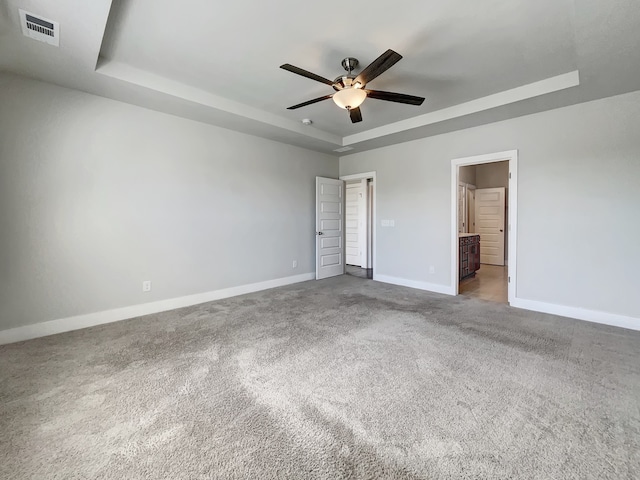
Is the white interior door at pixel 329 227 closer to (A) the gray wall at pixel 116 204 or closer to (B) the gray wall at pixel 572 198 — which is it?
(A) the gray wall at pixel 116 204

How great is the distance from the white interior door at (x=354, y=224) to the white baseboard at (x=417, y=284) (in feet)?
6.02

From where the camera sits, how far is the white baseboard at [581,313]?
3.15 metres

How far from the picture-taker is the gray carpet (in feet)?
4.56

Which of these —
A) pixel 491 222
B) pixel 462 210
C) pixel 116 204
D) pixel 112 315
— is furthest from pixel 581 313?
pixel 116 204

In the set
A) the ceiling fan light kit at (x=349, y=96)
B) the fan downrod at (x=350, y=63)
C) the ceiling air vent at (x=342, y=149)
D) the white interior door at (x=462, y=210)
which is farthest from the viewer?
the white interior door at (x=462, y=210)

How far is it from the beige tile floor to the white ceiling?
269 centimetres

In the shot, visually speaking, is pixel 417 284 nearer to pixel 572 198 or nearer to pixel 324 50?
pixel 572 198

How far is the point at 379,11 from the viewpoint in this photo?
84.5 inches

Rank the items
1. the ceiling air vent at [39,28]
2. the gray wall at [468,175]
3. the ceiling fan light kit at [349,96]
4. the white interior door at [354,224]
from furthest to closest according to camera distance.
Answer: the white interior door at [354,224] < the gray wall at [468,175] < the ceiling fan light kit at [349,96] < the ceiling air vent at [39,28]

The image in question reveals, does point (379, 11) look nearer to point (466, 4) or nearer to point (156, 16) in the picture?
point (466, 4)

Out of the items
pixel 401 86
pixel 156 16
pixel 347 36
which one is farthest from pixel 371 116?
pixel 156 16

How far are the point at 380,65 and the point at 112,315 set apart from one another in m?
3.95

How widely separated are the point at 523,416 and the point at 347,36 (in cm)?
309

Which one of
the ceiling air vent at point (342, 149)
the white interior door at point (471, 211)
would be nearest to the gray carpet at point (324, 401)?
the ceiling air vent at point (342, 149)
